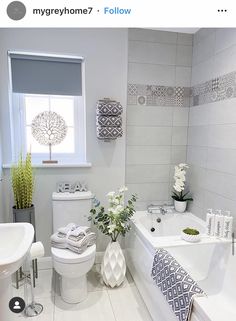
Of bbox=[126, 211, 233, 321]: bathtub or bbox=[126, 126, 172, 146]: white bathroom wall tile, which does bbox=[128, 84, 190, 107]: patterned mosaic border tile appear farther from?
bbox=[126, 211, 233, 321]: bathtub

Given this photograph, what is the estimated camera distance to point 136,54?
2.38 meters

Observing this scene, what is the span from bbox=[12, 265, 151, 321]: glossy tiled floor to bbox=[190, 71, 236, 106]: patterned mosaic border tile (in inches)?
75.3

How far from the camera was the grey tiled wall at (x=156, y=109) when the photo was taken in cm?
241

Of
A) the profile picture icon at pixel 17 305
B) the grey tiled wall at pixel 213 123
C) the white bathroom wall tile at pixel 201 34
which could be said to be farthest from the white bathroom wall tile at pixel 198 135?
the profile picture icon at pixel 17 305

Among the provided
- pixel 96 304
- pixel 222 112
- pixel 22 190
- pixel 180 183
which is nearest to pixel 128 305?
pixel 96 304

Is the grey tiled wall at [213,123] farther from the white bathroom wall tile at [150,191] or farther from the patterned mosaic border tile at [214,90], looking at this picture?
the white bathroom wall tile at [150,191]

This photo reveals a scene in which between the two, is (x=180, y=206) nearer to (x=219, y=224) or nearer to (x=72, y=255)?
(x=219, y=224)

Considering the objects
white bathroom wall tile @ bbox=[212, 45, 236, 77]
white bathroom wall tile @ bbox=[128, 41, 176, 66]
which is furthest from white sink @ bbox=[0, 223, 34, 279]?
white bathroom wall tile @ bbox=[212, 45, 236, 77]

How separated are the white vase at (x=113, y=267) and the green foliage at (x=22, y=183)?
2.85 ft

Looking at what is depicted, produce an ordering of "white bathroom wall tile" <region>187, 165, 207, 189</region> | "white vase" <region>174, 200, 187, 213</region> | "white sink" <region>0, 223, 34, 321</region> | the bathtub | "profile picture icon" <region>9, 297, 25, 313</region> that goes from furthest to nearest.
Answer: "white vase" <region>174, 200, 187, 213</region> < "white bathroom wall tile" <region>187, 165, 207, 189</region> < "profile picture icon" <region>9, 297, 25, 313</region> < the bathtub < "white sink" <region>0, 223, 34, 321</region>

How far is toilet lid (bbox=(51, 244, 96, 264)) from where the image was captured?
1.78m

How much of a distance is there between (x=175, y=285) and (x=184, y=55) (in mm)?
2226

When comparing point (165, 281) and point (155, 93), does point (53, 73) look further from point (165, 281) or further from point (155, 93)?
point (165, 281)
